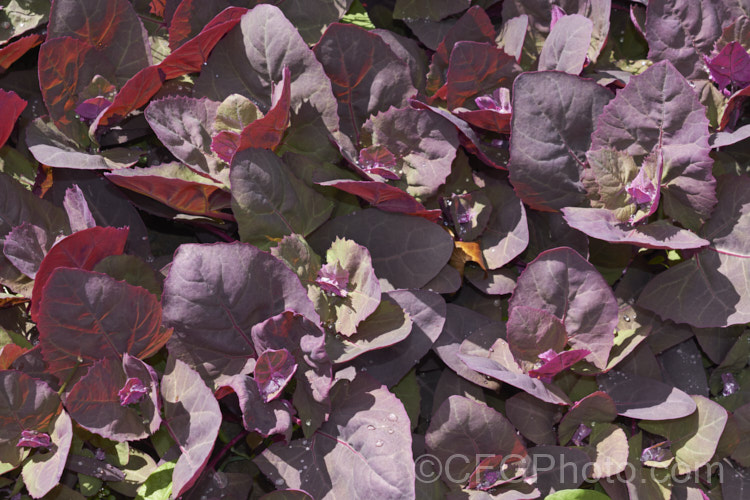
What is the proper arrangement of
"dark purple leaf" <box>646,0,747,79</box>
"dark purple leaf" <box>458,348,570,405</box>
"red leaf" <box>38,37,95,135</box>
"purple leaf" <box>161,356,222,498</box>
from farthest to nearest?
"dark purple leaf" <box>646,0,747,79</box>
"red leaf" <box>38,37,95,135</box>
"dark purple leaf" <box>458,348,570,405</box>
"purple leaf" <box>161,356,222,498</box>

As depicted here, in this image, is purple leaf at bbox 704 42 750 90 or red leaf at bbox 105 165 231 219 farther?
purple leaf at bbox 704 42 750 90

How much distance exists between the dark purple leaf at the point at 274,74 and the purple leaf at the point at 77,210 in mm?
266

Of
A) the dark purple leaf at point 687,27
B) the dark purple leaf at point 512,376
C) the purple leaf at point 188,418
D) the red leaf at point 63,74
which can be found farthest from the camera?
the dark purple leaf at point 687,27

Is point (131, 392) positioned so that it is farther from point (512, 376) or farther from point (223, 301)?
point (512, 376)

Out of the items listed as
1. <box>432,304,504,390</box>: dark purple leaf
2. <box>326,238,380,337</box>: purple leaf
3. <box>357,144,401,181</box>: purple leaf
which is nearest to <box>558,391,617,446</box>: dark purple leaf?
<box>432,304,504,390</box>: dark purple leaf

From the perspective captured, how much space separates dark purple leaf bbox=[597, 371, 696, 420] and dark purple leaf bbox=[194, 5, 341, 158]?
0.59 m

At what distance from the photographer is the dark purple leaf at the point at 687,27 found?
117 cm

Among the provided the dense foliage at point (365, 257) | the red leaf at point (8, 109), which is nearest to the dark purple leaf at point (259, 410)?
the dense foliage at point (365, 257)

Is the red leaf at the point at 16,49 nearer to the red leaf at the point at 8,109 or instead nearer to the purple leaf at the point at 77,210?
the red leaf at the point at 8,109

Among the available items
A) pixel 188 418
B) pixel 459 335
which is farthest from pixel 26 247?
pixel 459 335

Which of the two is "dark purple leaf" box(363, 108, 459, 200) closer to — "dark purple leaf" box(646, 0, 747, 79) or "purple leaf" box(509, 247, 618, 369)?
"purple leaf" box(509, 247, 618, 369)

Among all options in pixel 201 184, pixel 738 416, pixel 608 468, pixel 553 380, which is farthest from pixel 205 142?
pixel 738 416

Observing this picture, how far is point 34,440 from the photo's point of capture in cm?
89

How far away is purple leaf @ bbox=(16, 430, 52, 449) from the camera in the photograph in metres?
0.89
